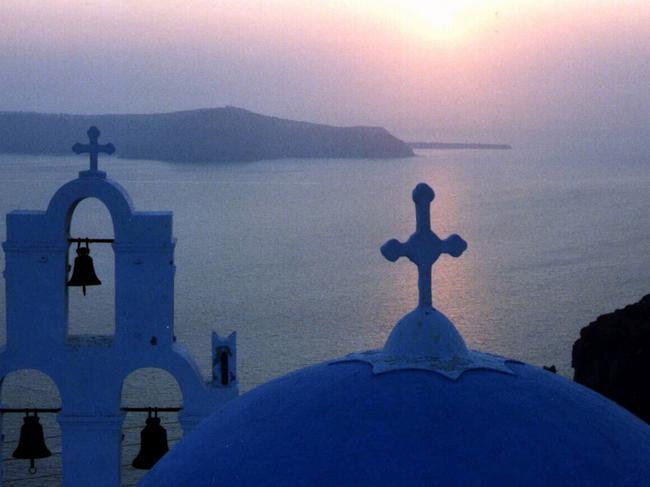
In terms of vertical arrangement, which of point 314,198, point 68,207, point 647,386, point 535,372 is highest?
point 314,198

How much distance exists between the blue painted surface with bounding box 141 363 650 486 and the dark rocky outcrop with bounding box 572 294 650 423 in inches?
553

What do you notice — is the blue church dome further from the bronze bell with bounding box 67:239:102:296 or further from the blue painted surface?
the bronze bell with bounding box 67:239:102:296

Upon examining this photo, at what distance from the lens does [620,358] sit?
680 inches

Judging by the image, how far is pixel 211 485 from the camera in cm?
290

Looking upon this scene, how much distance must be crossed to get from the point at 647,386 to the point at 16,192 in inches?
3306

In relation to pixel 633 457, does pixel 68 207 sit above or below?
above

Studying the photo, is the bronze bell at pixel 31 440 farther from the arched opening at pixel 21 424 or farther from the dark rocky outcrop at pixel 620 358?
the dark rocky outcrop at pixel 620 358

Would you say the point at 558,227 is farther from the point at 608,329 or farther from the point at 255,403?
the point at 255,403

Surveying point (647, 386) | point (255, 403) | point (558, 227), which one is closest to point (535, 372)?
point (255, 403)

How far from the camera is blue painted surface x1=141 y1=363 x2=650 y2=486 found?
8.89 feet

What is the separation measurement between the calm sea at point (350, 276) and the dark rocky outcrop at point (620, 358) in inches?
310

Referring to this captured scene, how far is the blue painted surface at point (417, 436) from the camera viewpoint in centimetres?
271

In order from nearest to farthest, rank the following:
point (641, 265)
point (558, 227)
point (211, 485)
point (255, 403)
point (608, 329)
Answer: point (211, 485)
point (255, 403)
point (608, 329)
point (641, 265)
point (558, 227)

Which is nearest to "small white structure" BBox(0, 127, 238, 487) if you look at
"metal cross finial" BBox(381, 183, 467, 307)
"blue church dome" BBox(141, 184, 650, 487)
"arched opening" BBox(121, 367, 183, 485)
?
"blue church dome" BBox(141, 184, 650, 487)
